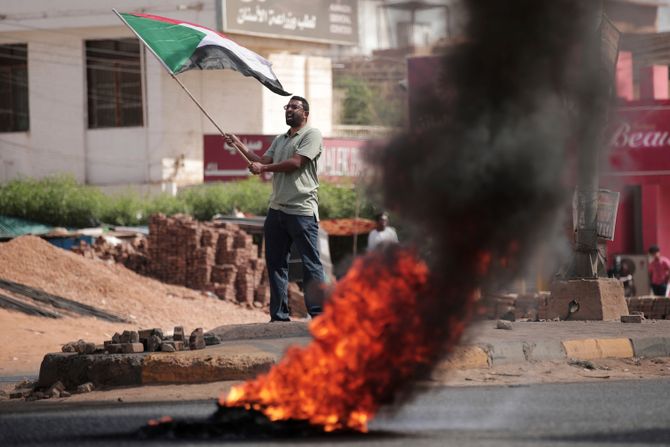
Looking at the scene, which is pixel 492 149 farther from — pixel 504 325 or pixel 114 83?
pixel 114 83

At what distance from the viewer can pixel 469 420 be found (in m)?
6.75

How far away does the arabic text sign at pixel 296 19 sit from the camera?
38.4 metres

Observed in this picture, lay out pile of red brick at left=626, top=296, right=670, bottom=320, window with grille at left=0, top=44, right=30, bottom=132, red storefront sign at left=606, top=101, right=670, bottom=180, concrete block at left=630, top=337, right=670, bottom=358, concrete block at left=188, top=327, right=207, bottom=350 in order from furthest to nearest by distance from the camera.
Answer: window with grille at left=0, top=44, right=30, bottom=132 < red storefront sign at left=606, top=101, right=670, bottom=180 < pile of red brick at left=626, top=296, right=670, bottom=320 < concrete block at left=630, top=337, right=670, bottom=358 < concrete block at left=188, top=327, right=207, bottom=350

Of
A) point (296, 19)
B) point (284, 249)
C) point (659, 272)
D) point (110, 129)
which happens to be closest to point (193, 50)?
point (284, 249)

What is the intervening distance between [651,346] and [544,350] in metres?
1.32

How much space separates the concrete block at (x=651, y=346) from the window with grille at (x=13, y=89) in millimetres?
33982

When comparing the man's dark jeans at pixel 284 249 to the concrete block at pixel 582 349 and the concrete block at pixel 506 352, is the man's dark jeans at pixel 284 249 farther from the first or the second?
the concrete block at pixel 582 349

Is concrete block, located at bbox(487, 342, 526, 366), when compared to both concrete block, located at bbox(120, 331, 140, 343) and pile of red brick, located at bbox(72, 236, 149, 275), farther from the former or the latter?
pile of red brick, located at bbox(72, 236, 149, 275)

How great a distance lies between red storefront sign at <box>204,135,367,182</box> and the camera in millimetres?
37094

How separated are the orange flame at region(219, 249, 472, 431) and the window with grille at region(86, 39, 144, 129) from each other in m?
34.9

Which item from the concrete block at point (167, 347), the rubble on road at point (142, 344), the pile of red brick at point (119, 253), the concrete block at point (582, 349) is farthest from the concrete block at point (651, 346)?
the pile of red brick at point (119, 253)

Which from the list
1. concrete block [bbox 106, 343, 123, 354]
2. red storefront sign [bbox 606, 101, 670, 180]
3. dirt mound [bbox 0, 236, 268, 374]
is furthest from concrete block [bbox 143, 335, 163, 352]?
red storefront sign [bbox 606, 101, 670, 180]

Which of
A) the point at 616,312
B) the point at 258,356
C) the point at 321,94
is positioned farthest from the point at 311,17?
the point at 258,356

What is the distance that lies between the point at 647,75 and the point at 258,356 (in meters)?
26.7
